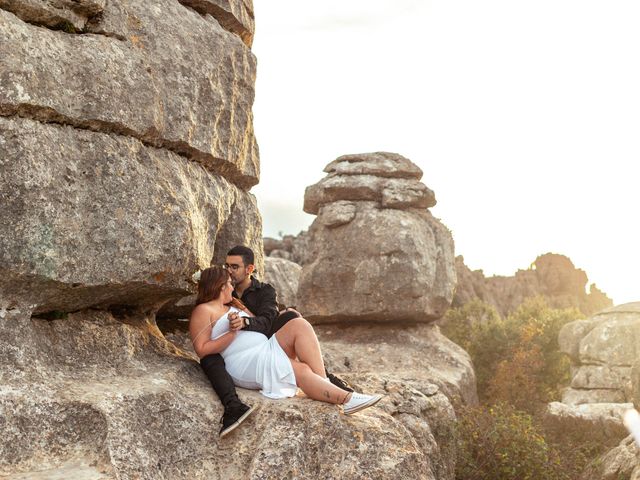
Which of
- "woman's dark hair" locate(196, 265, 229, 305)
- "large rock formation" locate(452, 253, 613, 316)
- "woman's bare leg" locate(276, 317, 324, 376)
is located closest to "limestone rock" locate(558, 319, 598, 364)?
"woman's bare leg" locate(276, 317, 324, 376)

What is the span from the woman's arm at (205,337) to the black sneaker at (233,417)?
0.93 meters

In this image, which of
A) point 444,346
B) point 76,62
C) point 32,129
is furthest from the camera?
point 444,346

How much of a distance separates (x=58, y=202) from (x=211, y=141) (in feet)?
8.85

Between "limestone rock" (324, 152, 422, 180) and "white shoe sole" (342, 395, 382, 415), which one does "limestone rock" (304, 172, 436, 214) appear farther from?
"white shoe sole" (342, 395, 382, 415)

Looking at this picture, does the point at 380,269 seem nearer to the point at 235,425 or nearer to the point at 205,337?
the point at 205,337

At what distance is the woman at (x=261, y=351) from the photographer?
27.6ft

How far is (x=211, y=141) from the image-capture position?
9.70 metres

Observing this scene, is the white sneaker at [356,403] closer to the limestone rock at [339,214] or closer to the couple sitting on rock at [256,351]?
the couple sitting on rock at [256,351]

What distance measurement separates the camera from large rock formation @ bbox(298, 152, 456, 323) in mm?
20266

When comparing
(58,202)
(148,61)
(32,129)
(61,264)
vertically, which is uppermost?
(148,61)

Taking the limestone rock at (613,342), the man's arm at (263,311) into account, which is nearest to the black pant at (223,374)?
the man's arm at (263,311)

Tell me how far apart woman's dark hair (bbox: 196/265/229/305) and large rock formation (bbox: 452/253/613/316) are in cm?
4079

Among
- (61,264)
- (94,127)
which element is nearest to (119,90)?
(94,127)

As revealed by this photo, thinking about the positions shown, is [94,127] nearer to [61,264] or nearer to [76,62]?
[76,62]
